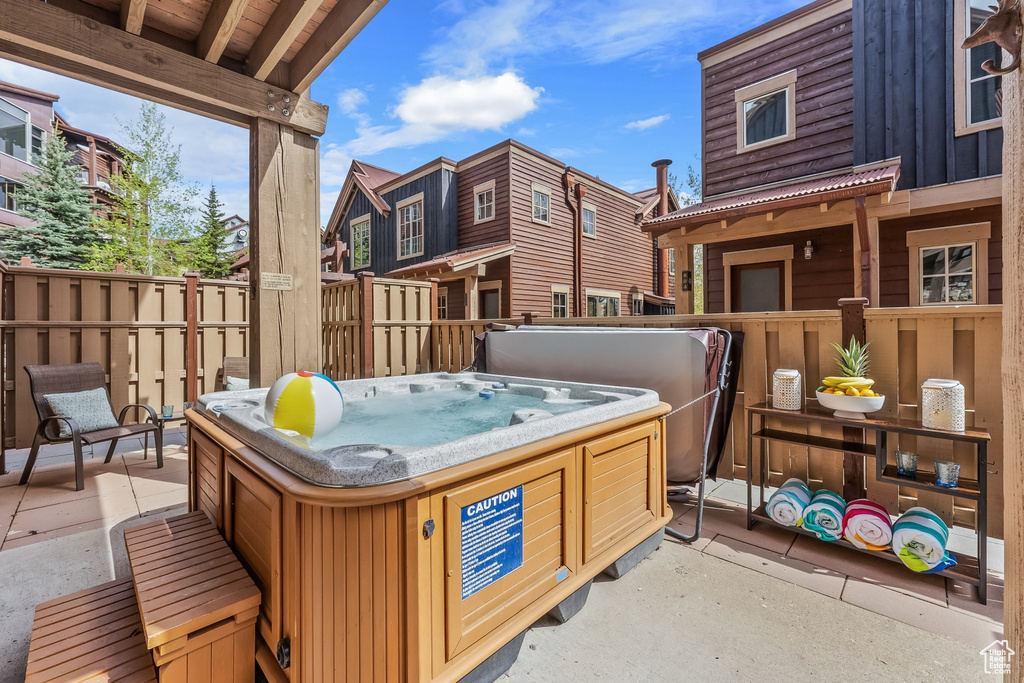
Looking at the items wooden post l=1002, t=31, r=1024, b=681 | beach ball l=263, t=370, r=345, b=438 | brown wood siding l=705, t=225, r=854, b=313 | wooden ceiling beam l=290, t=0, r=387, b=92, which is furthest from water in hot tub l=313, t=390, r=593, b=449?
brown wood siding l=705, t=225, r=854, b=313

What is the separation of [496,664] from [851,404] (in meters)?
2.13

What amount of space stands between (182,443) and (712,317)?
16.9 feet

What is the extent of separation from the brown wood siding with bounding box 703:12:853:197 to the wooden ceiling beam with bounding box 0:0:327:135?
618 centimetres

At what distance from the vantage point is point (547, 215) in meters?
9.91

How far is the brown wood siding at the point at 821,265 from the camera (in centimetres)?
565

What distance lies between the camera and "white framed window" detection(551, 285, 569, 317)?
32.9ft

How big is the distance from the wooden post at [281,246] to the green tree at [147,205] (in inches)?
495

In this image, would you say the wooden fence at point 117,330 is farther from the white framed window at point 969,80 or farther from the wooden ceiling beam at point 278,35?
the white framed window at point 969,80

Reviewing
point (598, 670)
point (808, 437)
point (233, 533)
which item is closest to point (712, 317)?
point (808, 437)

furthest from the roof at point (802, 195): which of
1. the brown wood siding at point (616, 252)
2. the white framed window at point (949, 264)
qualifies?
the brown wood siding at point (616, 252)

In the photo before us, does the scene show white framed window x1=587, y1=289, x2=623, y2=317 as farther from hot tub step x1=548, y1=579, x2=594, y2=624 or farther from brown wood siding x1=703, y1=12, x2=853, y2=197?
hot tub step x1=548, y1=579, x2=594, y2=624

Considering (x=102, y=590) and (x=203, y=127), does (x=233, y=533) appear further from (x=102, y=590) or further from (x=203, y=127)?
(x=203, y=127)

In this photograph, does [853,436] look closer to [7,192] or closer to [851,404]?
[851,404]

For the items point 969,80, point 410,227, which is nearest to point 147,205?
point 410,227
